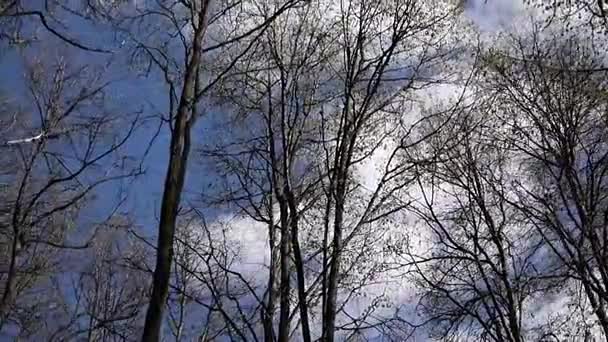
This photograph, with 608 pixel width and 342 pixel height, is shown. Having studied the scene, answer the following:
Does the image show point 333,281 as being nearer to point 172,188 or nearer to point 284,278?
point 284,278

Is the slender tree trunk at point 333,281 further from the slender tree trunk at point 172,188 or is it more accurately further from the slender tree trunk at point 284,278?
the slender tree trunk at point 172,188

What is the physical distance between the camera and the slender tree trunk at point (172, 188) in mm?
4902

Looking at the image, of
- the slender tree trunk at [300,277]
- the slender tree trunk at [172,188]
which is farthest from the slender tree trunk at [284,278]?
the slender tree trunk at [172,188]

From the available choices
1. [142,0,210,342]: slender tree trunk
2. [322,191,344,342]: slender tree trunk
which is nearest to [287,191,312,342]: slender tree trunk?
[322,191,344,342]: slender tree trunk

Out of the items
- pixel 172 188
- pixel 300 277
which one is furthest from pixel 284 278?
pixel 172 188

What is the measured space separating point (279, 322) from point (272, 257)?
A: 56.1 inches

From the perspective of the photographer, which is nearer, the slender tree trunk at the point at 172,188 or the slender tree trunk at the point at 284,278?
the slender tree trunk at the point at 172,188

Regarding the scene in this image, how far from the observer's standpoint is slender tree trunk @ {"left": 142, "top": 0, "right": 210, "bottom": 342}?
4.90 meters

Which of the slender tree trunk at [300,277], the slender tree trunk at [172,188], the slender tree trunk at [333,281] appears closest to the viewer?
the slender tree trunk at [172,188]

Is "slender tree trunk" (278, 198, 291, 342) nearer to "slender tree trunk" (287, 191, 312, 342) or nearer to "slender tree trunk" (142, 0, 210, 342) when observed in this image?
"slender tree trunk" (287, 191, 312, 342)

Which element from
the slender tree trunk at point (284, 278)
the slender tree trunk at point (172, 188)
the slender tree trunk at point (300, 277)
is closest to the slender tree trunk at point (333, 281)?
the slender tree trunk at point (300, 277)

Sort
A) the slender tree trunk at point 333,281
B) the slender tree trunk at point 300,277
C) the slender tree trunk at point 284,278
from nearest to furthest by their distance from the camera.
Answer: the slender tree trunk at point 333,281 → the slender tree trunk at point 300,277 → the slender tree trunk at point 284,278

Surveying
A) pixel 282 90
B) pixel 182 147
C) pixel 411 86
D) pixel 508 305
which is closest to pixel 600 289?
pixel 508 305

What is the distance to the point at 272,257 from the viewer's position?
32.8 feet
